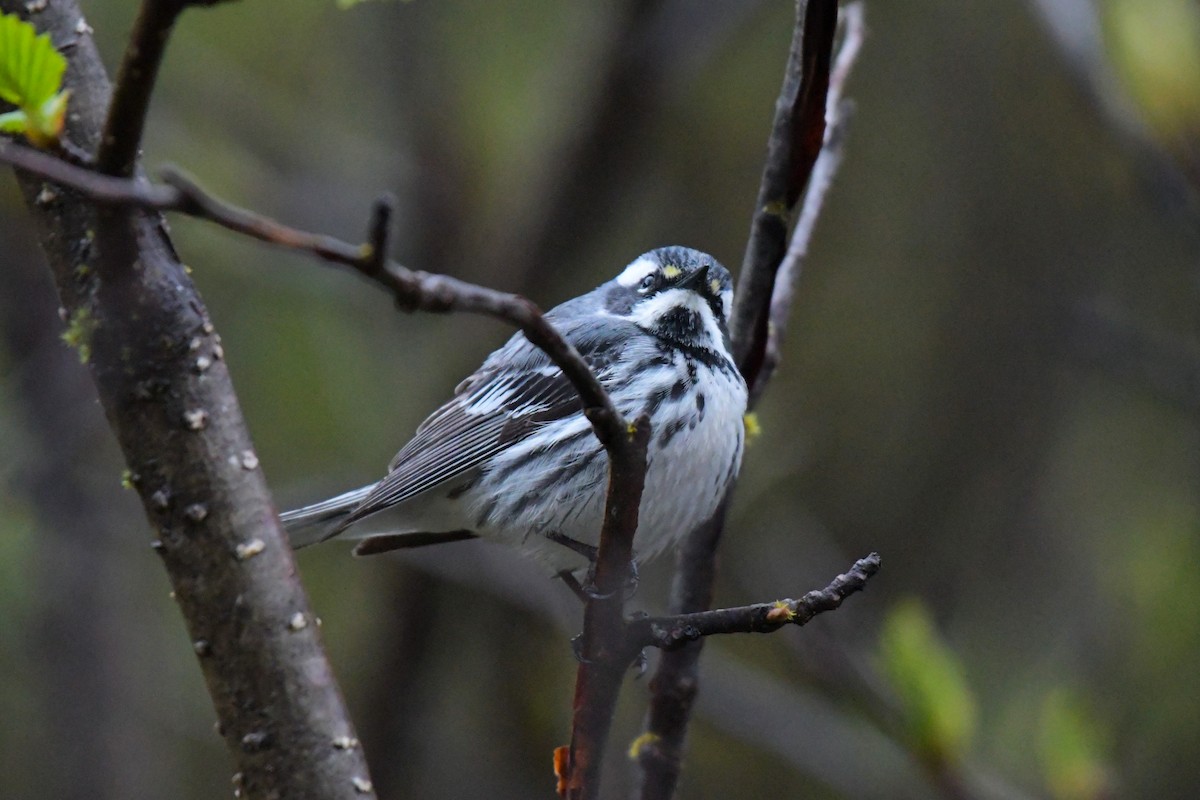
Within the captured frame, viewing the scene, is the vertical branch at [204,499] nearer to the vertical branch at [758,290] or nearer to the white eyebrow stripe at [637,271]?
the vertical branch at [758,290]

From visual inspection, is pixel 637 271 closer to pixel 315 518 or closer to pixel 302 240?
pixel 315 518

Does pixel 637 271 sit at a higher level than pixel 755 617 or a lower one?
higher

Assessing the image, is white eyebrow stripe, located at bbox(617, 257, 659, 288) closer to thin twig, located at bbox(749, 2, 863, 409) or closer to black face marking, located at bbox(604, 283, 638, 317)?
black face marking, located at bbox(604, 283, 638, 317)

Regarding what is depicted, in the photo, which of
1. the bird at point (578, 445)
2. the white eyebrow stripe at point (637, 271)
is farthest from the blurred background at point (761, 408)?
the bird at point (578, 445)

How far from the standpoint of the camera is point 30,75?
4.70 ft

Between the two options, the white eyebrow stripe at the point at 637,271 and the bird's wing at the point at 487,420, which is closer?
the bird's wing at the point at 487,420

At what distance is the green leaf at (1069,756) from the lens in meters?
2.66

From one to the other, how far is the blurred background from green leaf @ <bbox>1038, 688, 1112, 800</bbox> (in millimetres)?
1637

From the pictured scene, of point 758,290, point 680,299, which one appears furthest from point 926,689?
point 680,299

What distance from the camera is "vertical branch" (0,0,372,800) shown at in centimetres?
177

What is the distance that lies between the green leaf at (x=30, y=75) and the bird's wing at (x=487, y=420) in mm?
1665

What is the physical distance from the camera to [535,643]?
5.89 meters

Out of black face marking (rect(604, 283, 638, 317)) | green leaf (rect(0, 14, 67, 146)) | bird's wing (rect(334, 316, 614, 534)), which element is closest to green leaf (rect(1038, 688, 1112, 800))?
bird's wing (rect(334, 316, 614, 534))

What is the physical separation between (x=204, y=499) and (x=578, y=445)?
135 cm
